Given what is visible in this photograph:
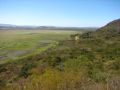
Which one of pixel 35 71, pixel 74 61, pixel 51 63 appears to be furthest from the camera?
pixel 51 63

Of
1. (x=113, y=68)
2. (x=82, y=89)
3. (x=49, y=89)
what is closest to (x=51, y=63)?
(x=113, y=68)

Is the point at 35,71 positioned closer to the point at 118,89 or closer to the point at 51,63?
the point at 51,63

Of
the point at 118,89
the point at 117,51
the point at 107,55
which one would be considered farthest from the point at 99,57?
the point at 118,89

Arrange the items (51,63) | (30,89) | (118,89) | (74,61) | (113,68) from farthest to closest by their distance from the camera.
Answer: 1. (51,63)
2. (74,61)
3. (113,68)
4. (30,89)
5. (118,89)

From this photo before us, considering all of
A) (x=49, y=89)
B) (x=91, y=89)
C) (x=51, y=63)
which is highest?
(x=91, y=89)

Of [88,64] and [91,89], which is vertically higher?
[91,89]

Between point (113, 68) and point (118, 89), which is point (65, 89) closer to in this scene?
point (118, 89)

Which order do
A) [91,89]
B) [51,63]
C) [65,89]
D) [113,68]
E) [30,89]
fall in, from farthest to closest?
1. [51,63]
2. [113,68]
3. [30,89]
4. [65,89]
5. [91,89]

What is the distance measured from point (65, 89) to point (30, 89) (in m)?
1.05

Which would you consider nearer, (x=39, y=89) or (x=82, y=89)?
(x=82, y=89)

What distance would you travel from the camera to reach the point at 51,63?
15.8 m

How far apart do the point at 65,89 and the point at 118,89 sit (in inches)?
55.0

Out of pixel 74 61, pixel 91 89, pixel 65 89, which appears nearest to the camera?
pixel 91 89

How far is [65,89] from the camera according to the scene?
18.5 ft
